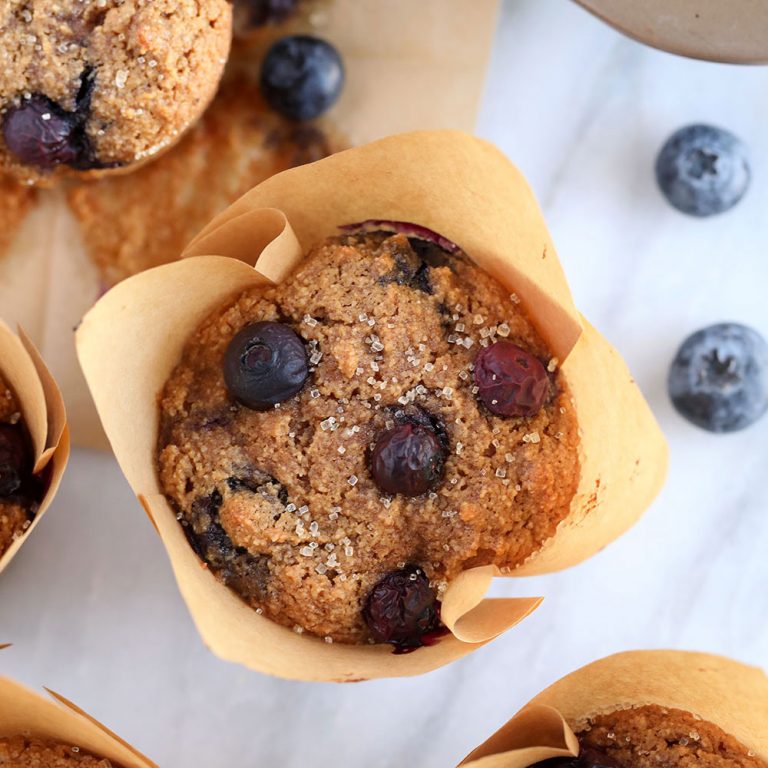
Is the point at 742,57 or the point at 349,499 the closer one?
the point at 349,499

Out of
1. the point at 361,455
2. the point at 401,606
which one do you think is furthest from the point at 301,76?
the point at 401,606

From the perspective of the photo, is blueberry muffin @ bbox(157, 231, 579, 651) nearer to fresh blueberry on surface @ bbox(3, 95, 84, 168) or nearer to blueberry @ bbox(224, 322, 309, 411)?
blueberry @ bbox(224, 322, 309, 411)

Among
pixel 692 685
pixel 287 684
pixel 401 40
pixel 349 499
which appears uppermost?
pixel 401 40

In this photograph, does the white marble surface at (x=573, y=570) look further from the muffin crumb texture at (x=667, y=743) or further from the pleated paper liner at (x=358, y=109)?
the muffin crumb texture at (x=667, y=743)

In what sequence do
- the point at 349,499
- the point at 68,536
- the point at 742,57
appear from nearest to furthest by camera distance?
the point at 349,499, the point at 742,57, the point at 68,536

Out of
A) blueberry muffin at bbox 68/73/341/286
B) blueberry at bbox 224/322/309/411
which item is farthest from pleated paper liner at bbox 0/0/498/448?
blueberry at bbox 224/322/309/411

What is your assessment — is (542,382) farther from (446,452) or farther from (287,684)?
(287,684)

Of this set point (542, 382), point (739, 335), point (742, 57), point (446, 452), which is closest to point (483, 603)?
point (446, 452)
